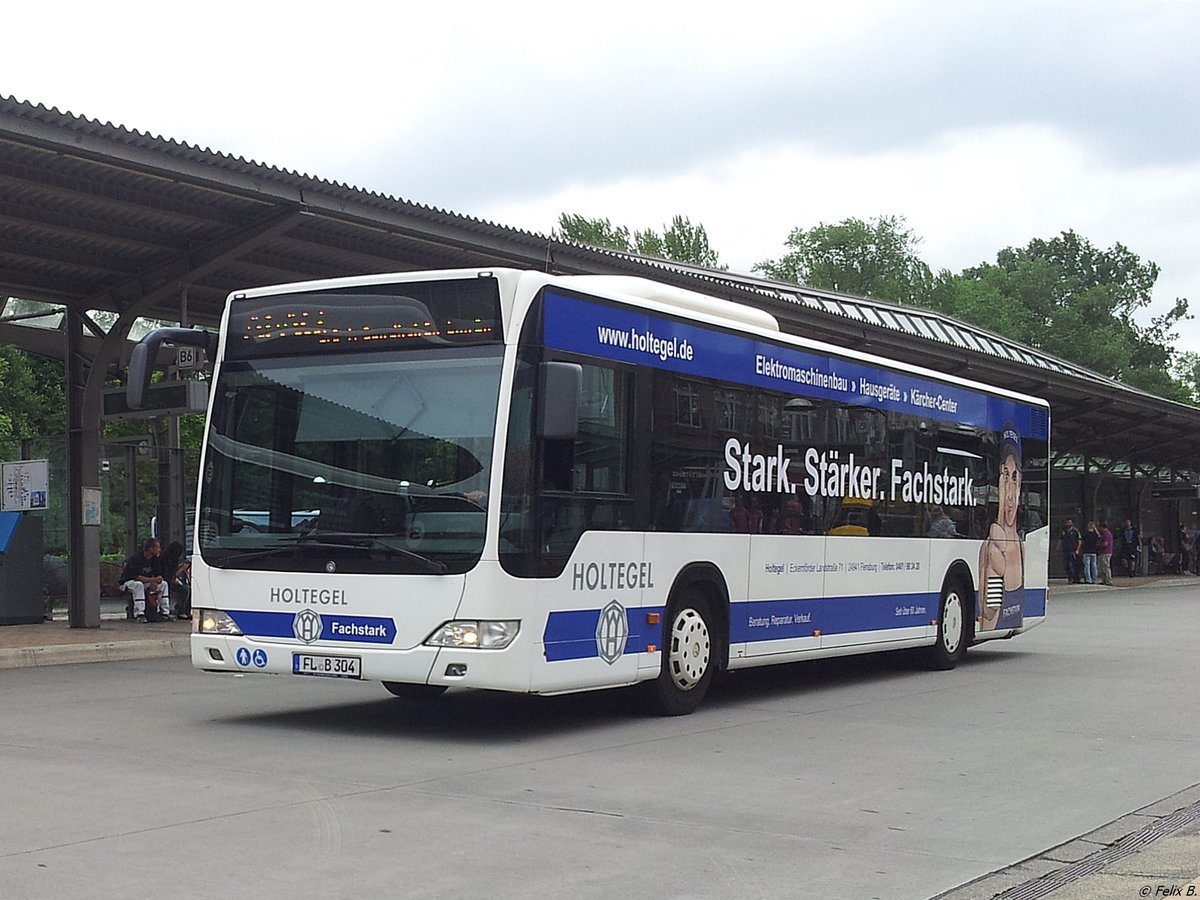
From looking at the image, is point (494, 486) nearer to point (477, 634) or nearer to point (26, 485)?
point (477, 634)

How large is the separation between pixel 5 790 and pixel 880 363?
8977 millimetres

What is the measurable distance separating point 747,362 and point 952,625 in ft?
17.0

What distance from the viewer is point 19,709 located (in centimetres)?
1142

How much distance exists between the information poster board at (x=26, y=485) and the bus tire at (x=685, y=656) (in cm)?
1197

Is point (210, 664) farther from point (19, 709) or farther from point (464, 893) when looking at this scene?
point (464, 893)

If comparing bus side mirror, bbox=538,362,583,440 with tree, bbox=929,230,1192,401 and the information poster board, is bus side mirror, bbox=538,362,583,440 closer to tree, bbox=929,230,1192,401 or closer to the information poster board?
the information poster board

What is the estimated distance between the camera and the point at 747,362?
12117 mm

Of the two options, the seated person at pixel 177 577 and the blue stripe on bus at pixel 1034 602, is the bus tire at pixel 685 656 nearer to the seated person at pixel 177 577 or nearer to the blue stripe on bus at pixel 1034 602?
the blue stripe on bus at pixel 1034 602

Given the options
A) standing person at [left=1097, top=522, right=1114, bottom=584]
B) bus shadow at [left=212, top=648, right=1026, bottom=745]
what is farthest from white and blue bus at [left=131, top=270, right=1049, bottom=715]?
standing person at [left=1097, top=522, right=1114, bottom=584]

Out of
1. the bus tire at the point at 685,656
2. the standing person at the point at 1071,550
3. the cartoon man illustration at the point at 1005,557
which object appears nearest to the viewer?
the bus tire at the point at 685,656

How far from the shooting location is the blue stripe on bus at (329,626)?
9680 millimetres

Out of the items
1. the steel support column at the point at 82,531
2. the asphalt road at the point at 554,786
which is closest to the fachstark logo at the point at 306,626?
the asphalt road at the point at 554,786

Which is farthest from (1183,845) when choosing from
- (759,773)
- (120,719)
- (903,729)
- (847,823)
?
(120,719)

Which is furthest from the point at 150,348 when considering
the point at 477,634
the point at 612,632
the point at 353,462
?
the point at 612,632
